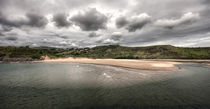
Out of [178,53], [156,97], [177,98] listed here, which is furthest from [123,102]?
[178,53]

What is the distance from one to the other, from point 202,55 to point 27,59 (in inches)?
6989

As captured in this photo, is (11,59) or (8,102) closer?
(8,102)

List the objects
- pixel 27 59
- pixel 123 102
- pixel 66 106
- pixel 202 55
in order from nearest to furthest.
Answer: pixel 66 106, pixel 123 102, pixel 202 55, pixel 27 59

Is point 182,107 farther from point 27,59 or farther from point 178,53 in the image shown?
point 27,59

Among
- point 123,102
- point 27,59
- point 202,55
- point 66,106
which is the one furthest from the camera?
point 27,59

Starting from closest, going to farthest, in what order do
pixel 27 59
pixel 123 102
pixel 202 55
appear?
pixel 123 102
pixel 202 55
pixel 27 59

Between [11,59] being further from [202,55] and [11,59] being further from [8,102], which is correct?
[202,55]

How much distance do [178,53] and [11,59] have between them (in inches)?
6929

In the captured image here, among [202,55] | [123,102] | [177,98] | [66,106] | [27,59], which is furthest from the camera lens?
[27,59]

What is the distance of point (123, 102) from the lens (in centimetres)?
918

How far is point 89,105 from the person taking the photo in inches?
336

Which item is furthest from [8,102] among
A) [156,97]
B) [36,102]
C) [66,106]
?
[156,97]

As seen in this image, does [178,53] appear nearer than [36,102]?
No

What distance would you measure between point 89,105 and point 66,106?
2.24m
